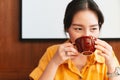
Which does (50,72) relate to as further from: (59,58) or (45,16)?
(45,16)

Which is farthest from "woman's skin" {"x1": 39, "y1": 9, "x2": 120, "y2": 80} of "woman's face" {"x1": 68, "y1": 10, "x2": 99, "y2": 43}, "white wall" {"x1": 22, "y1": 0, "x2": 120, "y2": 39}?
"white wall" {"x1": 22, "y1": 0, "x2": 120, "y2": 39}

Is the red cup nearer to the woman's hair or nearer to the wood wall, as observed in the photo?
the woman's hair

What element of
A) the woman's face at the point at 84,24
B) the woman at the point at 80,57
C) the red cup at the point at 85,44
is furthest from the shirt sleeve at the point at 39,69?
the red cup at the point at 85,44

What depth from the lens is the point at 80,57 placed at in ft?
4.36

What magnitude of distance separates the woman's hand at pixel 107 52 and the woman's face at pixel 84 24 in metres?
0.10

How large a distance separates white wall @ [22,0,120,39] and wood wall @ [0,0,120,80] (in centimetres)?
4

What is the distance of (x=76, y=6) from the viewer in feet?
4.13

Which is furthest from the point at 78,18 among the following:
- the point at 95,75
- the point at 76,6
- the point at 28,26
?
the point at 28,26

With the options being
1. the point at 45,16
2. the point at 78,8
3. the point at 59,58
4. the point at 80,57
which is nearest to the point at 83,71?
the point at 80,57

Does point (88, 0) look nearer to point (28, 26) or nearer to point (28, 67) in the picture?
point (28, 26)

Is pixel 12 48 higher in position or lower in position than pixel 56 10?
lower

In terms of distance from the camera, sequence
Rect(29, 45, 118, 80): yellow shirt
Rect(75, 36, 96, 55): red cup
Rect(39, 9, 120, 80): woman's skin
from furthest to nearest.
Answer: Rect(29, 45, 118, 80): yellow shirt → Rect(39, 9, 120, 80): woman's skin → Rect(75, 36, 96, 55): red cup

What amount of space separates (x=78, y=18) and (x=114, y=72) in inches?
11.8

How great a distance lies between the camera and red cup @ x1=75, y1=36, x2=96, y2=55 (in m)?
1.07
